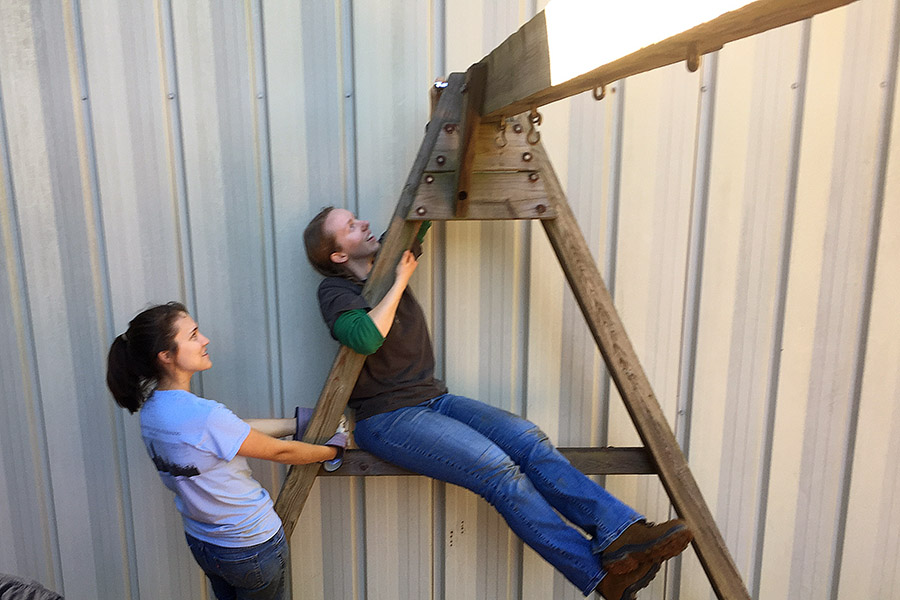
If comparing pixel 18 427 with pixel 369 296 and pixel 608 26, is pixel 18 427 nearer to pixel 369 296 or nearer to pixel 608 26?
pixel 369 296

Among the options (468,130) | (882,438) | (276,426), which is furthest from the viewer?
(882,438)

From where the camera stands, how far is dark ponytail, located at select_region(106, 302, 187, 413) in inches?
55.3

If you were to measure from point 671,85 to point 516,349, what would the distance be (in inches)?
35.2

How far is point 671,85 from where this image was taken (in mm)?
1732

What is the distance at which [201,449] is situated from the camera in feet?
4.54

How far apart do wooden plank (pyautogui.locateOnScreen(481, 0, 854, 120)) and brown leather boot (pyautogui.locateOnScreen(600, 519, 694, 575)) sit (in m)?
0.97

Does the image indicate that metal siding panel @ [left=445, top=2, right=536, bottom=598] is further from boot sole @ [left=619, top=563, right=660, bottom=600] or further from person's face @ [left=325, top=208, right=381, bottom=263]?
boot sole @ [left=619, top=563, right=660, bottom=600]

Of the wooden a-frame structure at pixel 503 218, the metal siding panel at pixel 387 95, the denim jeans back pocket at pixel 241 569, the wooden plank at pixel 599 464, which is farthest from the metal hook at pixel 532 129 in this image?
the denim jeans back pocket at pixel 241 569

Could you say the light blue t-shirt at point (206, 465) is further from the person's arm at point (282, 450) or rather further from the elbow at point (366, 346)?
the elbow at point (366, 346)

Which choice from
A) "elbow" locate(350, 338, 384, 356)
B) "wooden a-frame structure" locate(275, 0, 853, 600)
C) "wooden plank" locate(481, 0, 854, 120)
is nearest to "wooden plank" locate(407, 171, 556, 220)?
"wooden a-frame structure" locate(275, 0, 853, 600)

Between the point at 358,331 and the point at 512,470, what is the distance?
520 millimetres

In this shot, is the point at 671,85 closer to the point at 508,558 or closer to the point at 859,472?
the point at 859,472

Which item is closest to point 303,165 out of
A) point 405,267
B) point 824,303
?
point 405,267

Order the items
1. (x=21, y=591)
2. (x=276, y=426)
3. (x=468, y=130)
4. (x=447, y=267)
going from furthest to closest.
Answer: (x=447, y=267) → (x=276, y=426) → (x=468, y=130) → (x=21, y=591)
